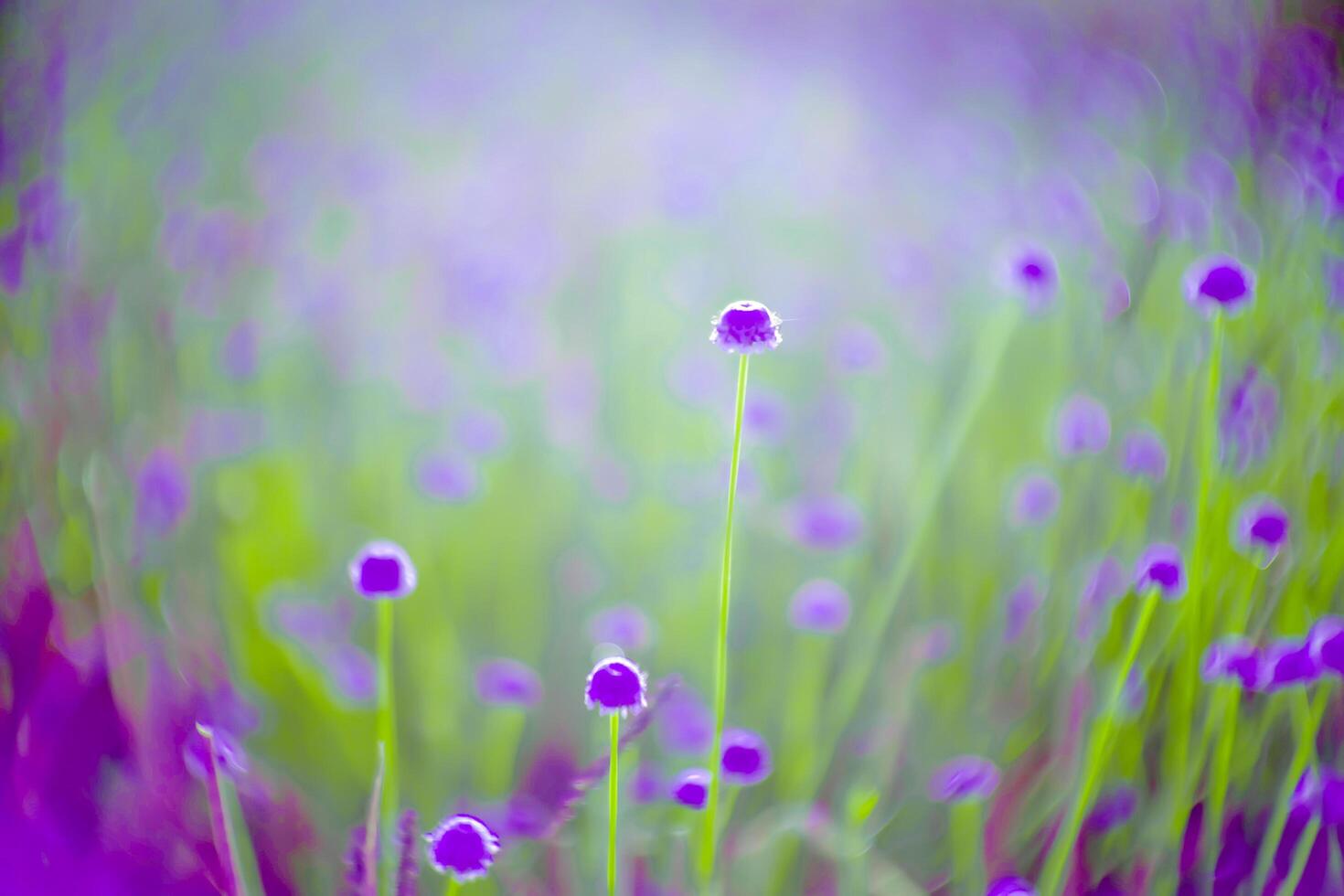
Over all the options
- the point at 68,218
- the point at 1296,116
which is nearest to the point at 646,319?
the point at 68,218

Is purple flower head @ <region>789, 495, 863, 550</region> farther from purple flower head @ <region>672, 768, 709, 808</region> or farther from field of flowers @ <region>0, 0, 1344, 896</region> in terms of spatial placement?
purple flower head @ <region>672, 768, 709, 808</region>

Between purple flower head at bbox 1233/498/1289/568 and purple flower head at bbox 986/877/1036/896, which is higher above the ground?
purple flower head at bbox 1233/498/1289/568

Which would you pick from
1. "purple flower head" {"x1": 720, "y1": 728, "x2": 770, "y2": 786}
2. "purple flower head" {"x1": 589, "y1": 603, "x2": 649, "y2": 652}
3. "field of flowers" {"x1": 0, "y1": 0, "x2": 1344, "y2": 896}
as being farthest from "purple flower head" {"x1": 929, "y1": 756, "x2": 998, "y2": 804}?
"purple flower head" {"x1": 589, "y1": 603, "x2": 649, "y2": 652}

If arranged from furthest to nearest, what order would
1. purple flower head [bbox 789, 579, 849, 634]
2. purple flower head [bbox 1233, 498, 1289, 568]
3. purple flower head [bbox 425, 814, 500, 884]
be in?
purple flower head [bbox 789, 579, 849, 634], purple flower head [bbox 1233, 498, 1289, 568], purple flower head [bbox 425, 814, 500, 884]

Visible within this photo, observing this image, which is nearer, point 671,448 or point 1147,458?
point 1147,458

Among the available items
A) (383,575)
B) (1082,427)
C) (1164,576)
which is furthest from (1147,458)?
(383,575)

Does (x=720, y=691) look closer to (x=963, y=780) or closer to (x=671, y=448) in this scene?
→ (x=963, y=780)

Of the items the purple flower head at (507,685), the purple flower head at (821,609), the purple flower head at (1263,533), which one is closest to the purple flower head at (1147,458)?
the purple flower head at (1263,533)
